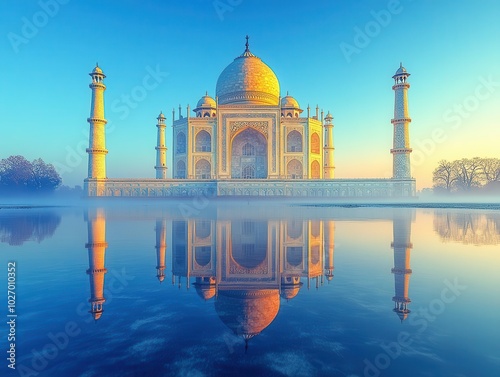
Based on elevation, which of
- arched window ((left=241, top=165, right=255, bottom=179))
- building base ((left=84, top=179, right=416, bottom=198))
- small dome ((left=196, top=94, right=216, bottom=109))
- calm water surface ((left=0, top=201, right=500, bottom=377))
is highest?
small dome ((left=196, top=94, right=216, bottom=109))

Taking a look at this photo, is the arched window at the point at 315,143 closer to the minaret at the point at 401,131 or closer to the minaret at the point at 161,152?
the minaret at the point at 401,131

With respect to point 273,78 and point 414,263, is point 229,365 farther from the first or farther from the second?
point 273,78

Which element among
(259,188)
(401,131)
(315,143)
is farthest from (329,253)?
(315,143)

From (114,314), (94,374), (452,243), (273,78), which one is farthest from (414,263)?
(273,78)

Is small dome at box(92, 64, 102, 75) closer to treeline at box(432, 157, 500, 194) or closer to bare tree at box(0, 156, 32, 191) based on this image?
bare tree at box(0, 156, 32, 191)

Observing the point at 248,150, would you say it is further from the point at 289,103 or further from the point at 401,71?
the point at 401,71

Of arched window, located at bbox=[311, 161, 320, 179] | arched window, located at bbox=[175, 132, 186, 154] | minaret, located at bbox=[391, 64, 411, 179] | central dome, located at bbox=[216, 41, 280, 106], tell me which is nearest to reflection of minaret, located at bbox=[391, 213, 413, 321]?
minaret, located at bbox=[391, 64, 411, 179]

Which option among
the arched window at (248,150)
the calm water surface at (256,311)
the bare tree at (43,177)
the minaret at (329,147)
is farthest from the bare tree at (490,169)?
the bare tree at (43,177)

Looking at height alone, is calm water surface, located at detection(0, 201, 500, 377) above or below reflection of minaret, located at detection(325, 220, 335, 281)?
below
